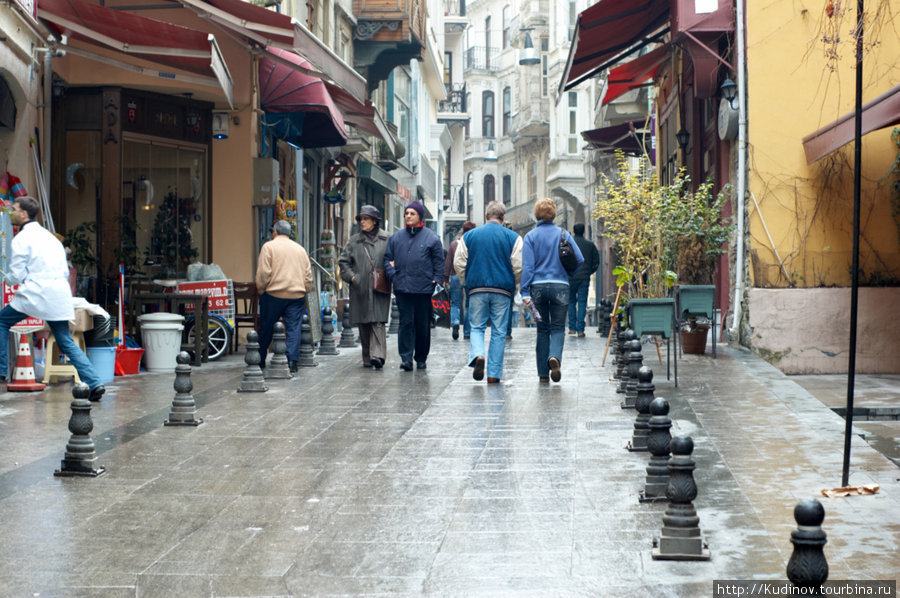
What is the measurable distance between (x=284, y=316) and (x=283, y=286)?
1.57ft

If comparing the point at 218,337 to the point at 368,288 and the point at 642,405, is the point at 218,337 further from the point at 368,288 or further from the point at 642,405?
the point at 642,405

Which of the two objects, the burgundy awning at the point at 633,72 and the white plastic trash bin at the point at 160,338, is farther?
the burgundy awning at the point at 633,72

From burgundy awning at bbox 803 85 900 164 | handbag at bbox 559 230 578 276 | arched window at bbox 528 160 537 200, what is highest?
arched window at bbox 528 160 537 200

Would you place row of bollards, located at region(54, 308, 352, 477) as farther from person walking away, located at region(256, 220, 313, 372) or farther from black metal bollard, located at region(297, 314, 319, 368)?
person walking away, located at region(256, 220, 313, 372)

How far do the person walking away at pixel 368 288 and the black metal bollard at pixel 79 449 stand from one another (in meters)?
6.51

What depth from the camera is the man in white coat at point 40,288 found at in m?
9.88

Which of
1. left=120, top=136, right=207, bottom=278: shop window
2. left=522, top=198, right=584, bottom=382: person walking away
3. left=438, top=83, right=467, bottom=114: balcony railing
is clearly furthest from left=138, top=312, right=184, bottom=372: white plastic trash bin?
left=438, top=83, right=467, bottom=114: balcony railing

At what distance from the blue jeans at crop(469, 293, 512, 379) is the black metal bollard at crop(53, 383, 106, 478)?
18.0 ft

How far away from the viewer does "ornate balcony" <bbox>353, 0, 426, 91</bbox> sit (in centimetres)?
2767

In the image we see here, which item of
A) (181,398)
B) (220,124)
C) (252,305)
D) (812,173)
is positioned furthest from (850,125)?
(220,124)

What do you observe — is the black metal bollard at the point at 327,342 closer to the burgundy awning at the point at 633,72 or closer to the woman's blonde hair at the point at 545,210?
the woman's blonde hair at the point at 545,210

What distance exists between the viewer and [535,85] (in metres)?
57.5

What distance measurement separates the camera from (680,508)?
197 inches

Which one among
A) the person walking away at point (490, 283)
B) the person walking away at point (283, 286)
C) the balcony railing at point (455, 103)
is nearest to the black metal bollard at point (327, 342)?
the person walking away at point (283, 286)
